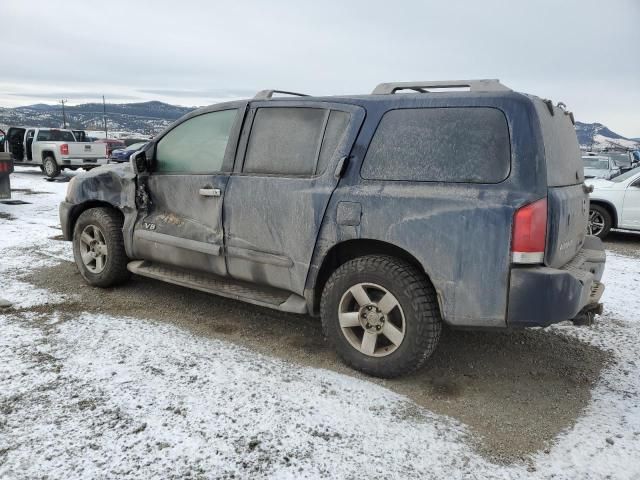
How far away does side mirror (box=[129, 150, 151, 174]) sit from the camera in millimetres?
4293

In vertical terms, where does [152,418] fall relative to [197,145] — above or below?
below

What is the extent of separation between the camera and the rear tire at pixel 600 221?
874 cm

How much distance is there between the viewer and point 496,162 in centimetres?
279

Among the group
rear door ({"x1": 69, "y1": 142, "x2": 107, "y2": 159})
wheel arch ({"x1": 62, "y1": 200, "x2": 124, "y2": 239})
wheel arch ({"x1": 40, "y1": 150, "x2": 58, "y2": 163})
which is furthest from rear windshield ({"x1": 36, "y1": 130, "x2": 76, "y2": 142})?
wheel arch ({"x1": 62, "y1": 200, "x2": 124, "y2": 239})

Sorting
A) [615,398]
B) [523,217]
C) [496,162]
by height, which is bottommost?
[615,398]

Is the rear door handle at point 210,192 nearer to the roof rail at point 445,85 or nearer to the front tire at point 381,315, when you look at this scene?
the front tire at point 381,315

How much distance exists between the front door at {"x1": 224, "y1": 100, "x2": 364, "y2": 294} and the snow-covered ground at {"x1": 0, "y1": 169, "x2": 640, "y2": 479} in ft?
2.23

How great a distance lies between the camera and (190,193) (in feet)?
13.2

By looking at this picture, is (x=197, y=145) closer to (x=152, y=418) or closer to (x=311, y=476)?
(x=152, y=418)

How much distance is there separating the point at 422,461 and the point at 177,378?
1587 mm

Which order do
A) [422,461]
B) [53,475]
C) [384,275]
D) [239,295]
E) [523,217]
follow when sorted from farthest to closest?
[239,295], [384,275], [523,217], [422,461], [53,475]

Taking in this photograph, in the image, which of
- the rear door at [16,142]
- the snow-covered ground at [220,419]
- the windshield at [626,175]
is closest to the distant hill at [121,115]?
the rear door at [16,142]

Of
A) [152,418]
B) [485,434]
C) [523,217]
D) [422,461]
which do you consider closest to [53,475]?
[152,418]

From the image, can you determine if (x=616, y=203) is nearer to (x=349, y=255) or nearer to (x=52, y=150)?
(x=349, y=255)
